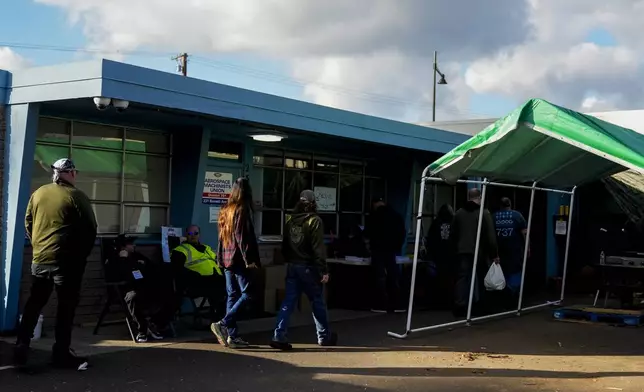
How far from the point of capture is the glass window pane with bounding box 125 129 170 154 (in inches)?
383

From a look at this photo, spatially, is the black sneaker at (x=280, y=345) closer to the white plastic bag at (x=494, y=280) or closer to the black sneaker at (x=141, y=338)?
the black sneaker at (x=141, y=338)

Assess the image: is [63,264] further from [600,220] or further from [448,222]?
[600,220]

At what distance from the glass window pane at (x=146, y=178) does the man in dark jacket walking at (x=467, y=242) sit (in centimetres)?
405

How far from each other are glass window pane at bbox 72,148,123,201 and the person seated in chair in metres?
1.20

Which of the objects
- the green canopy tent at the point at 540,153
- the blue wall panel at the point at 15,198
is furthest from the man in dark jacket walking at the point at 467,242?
the blue wall panel at the point at 15,198

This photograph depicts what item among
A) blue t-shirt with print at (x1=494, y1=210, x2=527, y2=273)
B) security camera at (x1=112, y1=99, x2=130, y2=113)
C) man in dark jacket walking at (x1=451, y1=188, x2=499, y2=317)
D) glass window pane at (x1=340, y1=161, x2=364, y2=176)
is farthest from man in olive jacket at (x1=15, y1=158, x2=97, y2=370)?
glass window pane at (x1=340, y1=161, x2=364, y2=176)

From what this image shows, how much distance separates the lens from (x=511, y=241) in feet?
37.5

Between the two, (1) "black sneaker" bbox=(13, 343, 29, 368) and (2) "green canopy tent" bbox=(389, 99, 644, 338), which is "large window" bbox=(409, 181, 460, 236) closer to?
(2) "green canopy tent" bbox=(389, 99, 644, 338)

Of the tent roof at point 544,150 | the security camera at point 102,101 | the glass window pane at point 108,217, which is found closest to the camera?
the tent roof at point 544,150

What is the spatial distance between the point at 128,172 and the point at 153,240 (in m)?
0.95

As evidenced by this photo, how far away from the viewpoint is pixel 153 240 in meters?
9.90

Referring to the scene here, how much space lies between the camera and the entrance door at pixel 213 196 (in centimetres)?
1038

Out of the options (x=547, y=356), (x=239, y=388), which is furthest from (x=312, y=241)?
(x=547, y=356)

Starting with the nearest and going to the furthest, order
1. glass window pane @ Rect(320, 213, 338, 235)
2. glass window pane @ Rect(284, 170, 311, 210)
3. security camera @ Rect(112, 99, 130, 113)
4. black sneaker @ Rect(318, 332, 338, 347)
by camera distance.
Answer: security camera @ Rect(112, 99, 130, 113) < black sneaker @ Rect(318, 332, 338, 347) < glass window pane @ Rect(284, 170, 311, 210) < glass window pane @ Rect(320, 213, 338, 235)
